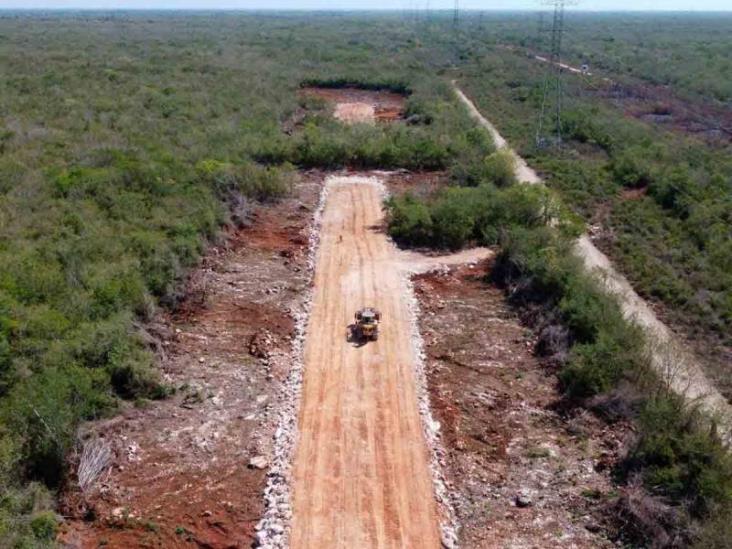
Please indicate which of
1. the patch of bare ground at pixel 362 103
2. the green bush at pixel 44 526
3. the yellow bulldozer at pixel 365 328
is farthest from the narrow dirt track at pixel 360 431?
the patch of bare ground at pixel 362 103

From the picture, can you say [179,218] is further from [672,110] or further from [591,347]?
[672,110]

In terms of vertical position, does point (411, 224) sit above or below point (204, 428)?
above

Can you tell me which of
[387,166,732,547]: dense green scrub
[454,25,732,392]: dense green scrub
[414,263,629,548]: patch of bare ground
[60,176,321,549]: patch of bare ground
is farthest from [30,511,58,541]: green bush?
[454,25,732,392]: dense green scrub

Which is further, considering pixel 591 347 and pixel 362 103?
pixel 362 103

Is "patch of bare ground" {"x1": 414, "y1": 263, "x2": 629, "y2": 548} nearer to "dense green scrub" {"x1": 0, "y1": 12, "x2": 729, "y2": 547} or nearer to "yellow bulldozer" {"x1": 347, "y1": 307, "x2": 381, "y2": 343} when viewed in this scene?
"dense green scrub" {"x1": 0, "y1": 12, "x2": 729, "y2": 547}

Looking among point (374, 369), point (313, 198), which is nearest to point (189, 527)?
point (374, 369)

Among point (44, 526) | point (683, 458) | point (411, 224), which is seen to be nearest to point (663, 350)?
point (683, 458)

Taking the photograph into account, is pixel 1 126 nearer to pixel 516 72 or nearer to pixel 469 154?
pixel 469 154
